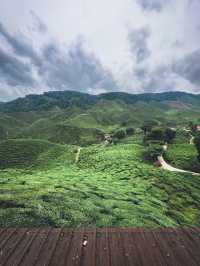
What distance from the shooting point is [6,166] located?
6125 centimetres

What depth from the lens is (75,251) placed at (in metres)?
6.99

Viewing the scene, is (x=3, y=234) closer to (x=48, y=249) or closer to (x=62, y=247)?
(x=48, y=249)

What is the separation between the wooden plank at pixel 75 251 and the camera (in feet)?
21.2

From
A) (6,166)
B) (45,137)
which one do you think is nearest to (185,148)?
(6,166)

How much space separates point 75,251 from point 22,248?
6.41ft

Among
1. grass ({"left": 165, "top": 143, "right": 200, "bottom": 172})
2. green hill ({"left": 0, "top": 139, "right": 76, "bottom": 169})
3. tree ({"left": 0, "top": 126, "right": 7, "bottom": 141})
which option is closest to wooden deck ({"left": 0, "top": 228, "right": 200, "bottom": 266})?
green hill ({"left": 0, "top": 139, "right": 76, "bottom": 169})

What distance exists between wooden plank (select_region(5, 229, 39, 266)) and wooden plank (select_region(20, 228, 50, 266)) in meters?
0.13

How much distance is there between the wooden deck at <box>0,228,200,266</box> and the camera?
6.53m

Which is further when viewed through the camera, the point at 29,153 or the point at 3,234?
the point at 29,153

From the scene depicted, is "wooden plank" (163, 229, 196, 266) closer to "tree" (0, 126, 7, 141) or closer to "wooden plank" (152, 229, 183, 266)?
"wooden plank" (152, 229, 183, 266)

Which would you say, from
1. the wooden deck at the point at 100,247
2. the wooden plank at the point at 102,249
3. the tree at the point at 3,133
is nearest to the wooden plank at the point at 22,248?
the wooden deck at the point at 100,247

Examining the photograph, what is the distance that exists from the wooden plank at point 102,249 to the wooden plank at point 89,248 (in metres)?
0.14

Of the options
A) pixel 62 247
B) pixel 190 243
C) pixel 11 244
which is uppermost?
pixel 190 243

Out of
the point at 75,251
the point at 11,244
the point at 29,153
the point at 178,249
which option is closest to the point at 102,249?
the point at 75,251
